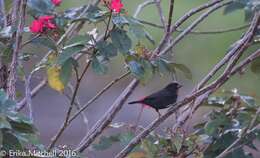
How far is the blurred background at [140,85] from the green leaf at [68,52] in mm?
3928

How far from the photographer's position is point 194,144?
303cm

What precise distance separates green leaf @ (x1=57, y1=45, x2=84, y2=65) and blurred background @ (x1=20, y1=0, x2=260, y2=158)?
3.93 meters

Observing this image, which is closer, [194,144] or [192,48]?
[194,144]

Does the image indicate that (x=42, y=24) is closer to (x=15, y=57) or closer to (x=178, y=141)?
(x=15, y=57)

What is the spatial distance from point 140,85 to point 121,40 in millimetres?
4910

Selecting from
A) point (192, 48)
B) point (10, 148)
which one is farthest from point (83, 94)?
point (10, 148)

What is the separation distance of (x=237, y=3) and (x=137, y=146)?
3.09ft

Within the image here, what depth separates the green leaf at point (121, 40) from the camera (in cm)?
301

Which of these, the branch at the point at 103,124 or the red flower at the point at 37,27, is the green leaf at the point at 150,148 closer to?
the branch at the point at 103,124

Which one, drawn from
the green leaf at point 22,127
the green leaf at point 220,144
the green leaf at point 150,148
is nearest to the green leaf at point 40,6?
the green leaf at point 150,148

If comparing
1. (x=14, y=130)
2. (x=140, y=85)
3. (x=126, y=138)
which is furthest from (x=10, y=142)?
(x=140, y=85)

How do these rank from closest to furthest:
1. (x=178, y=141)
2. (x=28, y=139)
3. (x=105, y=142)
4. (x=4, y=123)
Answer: (x=4, y=123), (x=28, y=139), (x=178, y=141), (x=105, y=142)

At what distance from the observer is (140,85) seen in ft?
26.0

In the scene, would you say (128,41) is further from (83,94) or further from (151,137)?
(83,94)
